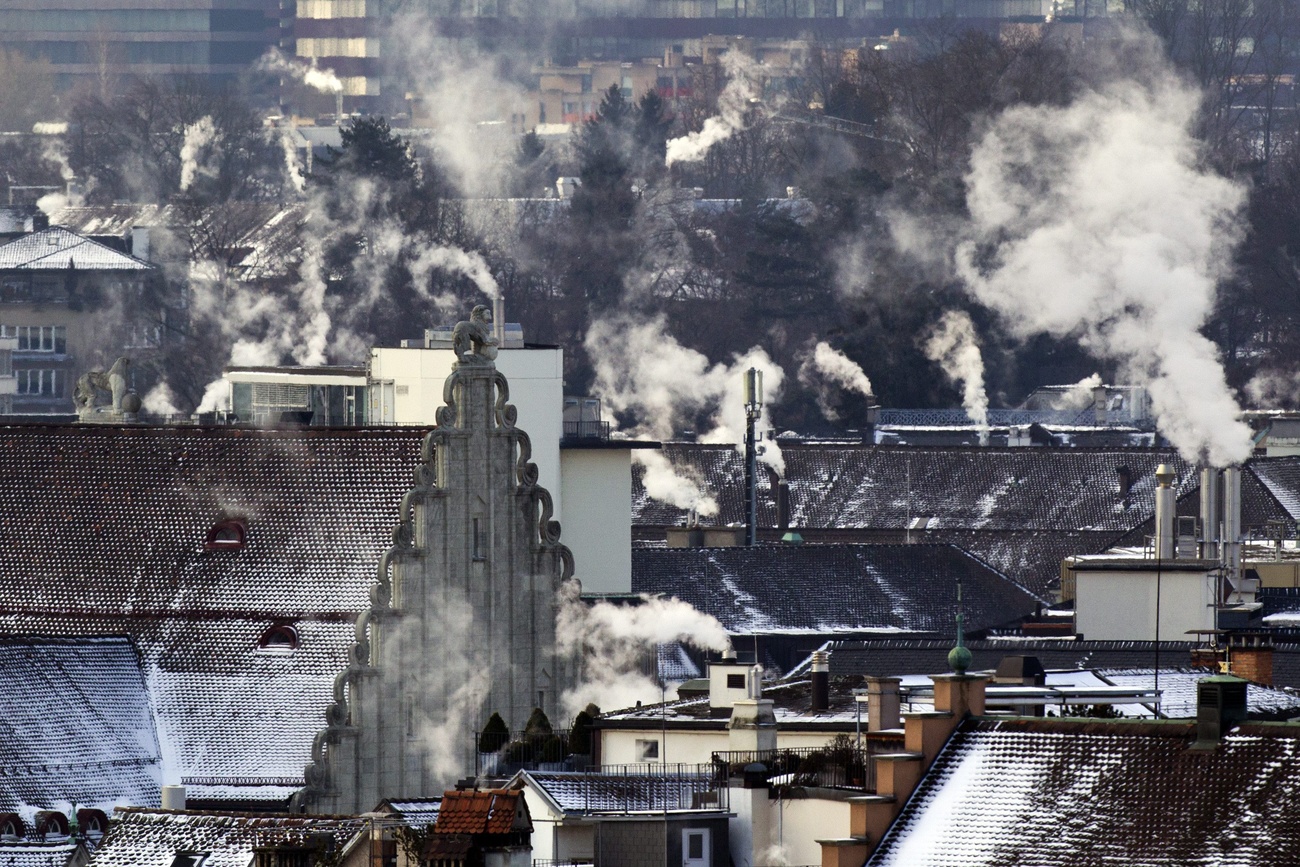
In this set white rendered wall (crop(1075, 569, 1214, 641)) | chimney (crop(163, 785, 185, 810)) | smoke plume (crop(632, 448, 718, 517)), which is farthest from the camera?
smoke plume (crop(632, 448, 718, 517))

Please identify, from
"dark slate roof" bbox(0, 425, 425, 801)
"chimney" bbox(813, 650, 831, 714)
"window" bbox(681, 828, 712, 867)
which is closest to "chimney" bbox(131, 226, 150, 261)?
"dark slate roof" bbox(0, 425, 425, 801)

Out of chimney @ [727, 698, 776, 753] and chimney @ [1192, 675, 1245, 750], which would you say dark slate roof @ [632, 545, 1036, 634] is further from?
chimney @ [1192, 675, 1245, 750]

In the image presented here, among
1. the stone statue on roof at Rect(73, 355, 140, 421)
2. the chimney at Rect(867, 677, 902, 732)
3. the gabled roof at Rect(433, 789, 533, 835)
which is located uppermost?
the stone statue on roof at Rect(73, 355, 140, 421)

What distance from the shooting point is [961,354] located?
16738 cm

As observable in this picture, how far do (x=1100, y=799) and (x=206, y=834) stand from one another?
50.9 feet

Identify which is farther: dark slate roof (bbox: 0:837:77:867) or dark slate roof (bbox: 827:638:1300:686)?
dark slate roof (bbox: 827:638:1300:686)

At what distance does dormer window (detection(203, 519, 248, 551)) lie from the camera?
280 feet

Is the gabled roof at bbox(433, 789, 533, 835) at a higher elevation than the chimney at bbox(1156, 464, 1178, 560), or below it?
below

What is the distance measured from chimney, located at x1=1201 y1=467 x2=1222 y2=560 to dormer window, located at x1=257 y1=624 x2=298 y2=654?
75.5 ft

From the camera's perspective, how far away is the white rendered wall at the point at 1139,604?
93.9 meters

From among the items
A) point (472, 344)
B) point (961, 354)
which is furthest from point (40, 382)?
point (472, 344)

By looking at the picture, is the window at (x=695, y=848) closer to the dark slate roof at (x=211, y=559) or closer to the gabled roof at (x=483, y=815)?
the gabled roof at (x=483, y=815)

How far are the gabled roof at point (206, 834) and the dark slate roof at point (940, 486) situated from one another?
6658 cm

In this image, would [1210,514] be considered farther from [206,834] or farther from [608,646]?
[206,834]
